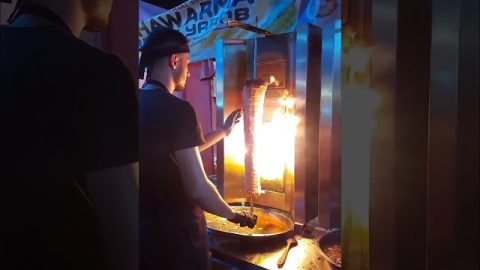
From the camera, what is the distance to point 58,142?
1066mm

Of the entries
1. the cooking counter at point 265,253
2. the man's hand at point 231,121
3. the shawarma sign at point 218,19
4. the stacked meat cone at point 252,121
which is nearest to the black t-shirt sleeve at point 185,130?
the stacked meat cone at point 252,121

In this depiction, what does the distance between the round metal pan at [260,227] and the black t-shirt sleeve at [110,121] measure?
1339 millimetres

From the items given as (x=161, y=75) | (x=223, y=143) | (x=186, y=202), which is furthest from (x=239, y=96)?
(x=186, y=202)

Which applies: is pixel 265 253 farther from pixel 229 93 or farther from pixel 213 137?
pixel 229 93

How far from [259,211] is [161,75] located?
54.7 inches

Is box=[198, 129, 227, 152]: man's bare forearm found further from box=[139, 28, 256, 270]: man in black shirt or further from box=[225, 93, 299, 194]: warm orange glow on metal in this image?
box=[139, 28, 256, 270]: man in black shirt

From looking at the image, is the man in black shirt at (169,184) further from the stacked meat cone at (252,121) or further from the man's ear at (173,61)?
the stacked meat cone at (252,121)

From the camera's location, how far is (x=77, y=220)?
1140mm

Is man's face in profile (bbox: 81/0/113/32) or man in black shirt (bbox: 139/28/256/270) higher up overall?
man's face in profile (bbox: 81/0/113/32)

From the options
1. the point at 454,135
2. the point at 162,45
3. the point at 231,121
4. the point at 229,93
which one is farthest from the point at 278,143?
the point at 454,135

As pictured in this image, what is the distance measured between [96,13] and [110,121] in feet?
1.69

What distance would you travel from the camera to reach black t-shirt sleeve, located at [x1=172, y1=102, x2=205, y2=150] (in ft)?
7.45

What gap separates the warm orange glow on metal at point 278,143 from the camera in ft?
9.65

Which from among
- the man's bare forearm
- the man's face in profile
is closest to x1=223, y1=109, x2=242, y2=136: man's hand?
the man's bare forearm
